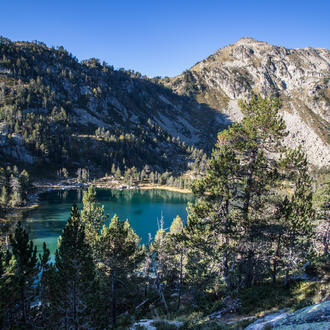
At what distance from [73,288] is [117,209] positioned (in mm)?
94681

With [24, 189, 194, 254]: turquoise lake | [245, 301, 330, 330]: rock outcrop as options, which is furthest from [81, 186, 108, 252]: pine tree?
[245, 301, 330, 330]: rock outcrop

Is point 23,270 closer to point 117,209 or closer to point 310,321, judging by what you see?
point 310,321

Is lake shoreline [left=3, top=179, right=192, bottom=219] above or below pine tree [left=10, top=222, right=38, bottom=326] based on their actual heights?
below

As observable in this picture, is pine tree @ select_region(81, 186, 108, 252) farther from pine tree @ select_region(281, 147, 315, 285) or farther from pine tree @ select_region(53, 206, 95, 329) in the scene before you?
pine tree @ select_region(281, 147, 315, 285)

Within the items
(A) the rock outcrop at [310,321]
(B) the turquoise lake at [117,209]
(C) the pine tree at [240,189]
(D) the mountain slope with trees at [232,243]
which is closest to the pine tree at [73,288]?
(D) the mountain slope with trees at [232,243]

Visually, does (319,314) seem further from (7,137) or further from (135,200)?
(7,137)

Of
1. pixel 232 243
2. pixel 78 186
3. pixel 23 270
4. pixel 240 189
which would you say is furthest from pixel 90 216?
pixel 78 186

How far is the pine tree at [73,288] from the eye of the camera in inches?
684

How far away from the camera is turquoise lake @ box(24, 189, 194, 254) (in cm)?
7469

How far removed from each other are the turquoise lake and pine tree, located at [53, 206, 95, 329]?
3123 cm

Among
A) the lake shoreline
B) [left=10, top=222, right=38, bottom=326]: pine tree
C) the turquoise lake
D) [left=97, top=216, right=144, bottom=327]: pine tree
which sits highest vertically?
[left=10, top=222, right=38, bottom=326]: pine tree

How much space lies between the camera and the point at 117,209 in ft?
362

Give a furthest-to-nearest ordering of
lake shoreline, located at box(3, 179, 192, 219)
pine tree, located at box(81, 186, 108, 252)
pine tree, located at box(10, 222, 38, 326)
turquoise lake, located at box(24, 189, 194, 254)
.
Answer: lake shoreline, located at box(3, 179, 192, 219), turquoise lake, located at box(24, 189, 194, 254), pine tree, located at box(81, 186, 108, 252), pine tree, located at box(10, 222, 38, 326)

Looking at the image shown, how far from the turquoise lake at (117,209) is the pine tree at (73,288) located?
3123 cm
